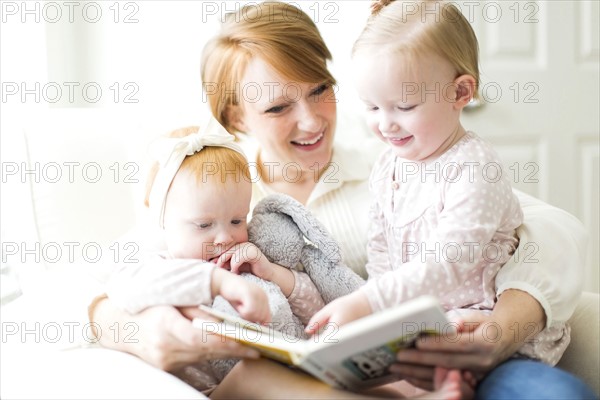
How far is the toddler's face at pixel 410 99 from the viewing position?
1.18 meters

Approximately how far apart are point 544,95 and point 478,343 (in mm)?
1727

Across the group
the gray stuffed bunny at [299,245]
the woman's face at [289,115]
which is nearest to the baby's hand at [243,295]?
the gray stuffed bunny at [299,245]

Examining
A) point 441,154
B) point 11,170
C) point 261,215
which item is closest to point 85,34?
point 11,170

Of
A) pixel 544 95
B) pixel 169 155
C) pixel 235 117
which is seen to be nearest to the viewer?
pixel 169 155

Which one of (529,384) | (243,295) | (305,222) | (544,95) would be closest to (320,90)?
(305,222)

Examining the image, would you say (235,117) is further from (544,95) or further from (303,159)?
(544,95)

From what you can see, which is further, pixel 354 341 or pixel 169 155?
pixel 169 155

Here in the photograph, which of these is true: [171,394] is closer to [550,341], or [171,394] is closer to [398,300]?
[398,300]

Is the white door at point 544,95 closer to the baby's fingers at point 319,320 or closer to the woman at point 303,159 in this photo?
the woman at point 303,159

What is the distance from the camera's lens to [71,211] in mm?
1630

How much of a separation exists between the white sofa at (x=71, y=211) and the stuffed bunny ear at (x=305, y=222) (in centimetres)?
29

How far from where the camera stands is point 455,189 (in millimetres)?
1192

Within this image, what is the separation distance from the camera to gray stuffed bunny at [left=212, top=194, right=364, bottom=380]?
4.38 ft

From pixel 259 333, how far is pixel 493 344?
0.37 meters
